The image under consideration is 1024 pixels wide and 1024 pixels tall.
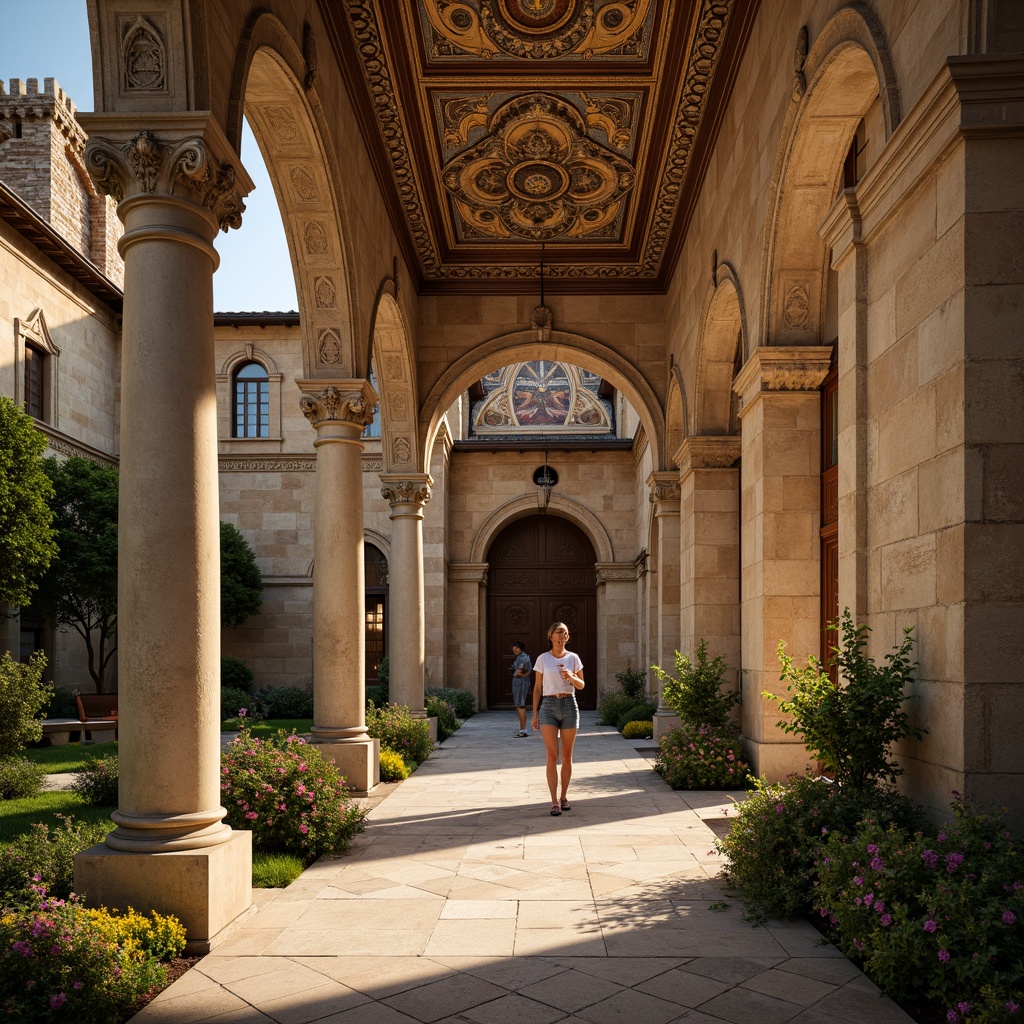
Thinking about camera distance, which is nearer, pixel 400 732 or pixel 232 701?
pixel 400 732

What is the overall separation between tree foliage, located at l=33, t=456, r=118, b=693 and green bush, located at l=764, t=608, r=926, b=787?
16.6m

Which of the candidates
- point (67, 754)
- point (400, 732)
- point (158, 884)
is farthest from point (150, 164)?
point (67, 754)

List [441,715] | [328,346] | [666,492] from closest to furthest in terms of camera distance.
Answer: [328,346] → [666,492] → [441,715]

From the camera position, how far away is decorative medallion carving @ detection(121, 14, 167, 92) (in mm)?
5676

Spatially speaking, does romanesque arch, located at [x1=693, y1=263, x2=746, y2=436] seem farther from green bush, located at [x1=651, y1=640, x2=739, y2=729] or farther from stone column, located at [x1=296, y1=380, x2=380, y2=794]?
stone column, located at [x1=296, y1=380, x2=380, y2=794]

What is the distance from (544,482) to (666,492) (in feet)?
35.3

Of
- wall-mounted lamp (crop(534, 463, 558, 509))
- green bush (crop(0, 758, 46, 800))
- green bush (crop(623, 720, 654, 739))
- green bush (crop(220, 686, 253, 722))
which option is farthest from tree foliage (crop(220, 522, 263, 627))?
green bush (crop(0, 758, 46, 800))

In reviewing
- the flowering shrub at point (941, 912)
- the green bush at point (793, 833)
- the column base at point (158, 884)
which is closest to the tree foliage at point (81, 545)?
the column base at point (158, 884)

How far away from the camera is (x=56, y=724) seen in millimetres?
17672

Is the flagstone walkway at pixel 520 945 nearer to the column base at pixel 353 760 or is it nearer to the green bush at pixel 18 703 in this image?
the column base at pixel 353 760

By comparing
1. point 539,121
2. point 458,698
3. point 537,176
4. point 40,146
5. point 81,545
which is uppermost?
point 40,146

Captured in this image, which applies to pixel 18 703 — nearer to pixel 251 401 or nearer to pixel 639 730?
pixel 639 730

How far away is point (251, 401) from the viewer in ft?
86.8

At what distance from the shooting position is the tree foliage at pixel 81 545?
19767 millimetres
